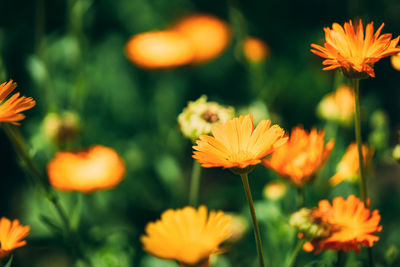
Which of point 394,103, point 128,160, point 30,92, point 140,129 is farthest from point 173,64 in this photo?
point 394,103

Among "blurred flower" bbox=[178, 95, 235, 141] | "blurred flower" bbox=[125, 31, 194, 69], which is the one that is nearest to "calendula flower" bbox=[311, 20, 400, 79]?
"blurred flower" bbox=[178, 95, 235, 141]

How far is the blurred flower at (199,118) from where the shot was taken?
0.92 metres

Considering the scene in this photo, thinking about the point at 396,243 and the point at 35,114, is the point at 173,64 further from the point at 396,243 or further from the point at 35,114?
the point at 396,243

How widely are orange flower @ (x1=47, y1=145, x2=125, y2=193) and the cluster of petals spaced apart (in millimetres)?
533

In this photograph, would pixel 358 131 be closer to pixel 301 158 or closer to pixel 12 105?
pixel 301 158

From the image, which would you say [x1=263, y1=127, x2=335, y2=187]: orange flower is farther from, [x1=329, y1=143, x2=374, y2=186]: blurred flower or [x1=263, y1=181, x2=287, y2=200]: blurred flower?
[x1=263, y1=181, x2=287, y2=200]: blurred flower

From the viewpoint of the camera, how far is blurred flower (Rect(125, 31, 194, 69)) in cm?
192

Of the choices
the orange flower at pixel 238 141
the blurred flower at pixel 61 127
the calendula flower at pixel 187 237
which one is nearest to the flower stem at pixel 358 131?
the orange flower at pixel 238 141

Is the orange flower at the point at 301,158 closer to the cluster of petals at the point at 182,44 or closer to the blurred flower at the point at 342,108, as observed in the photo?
the blurred flower at the point at 342,108

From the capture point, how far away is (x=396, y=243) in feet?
4.23

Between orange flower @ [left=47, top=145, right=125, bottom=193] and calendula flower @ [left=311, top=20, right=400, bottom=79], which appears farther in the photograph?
orange flower @ [left=47, top=145, right=125, bottom=193]

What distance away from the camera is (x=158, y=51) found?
2027mm

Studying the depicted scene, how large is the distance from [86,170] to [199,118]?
655 mm

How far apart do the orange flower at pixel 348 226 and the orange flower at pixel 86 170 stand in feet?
2.50
